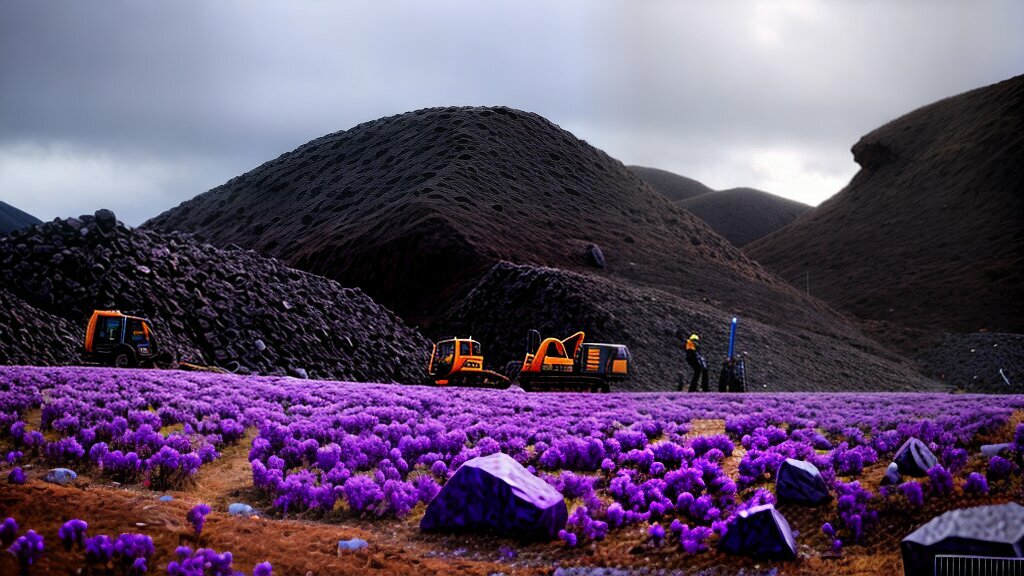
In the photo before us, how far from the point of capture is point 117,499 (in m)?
7.53

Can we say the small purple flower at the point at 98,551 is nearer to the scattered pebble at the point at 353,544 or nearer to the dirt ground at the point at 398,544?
the dirt ground at the point at 398,544

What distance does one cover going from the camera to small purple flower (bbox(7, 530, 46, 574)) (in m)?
5.78

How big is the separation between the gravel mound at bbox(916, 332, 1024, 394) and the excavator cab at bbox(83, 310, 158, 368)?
51.9 meters

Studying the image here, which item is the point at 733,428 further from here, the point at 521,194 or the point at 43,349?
the point at 521,194

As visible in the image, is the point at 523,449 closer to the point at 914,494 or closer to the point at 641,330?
the point at 914,494

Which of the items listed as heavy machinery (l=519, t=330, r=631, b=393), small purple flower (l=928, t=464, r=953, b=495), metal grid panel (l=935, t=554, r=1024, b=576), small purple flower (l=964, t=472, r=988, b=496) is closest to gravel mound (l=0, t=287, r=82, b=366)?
heavy machinery (l=519, t=330, r=631, b=393)

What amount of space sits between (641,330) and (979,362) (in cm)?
3418

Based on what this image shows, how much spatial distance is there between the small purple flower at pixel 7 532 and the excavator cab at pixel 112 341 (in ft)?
70.2

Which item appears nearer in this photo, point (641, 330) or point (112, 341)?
point (112, 341)

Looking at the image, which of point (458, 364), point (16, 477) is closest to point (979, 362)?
point (458, 364)

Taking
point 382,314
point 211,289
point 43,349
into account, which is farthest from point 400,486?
point 382,314

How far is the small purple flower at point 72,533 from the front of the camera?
244 inches

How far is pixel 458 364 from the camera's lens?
3050 centimetres

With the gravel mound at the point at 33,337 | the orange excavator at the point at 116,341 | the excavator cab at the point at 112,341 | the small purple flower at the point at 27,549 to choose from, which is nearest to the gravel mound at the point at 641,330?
the orange excavator at the point at 116,341
